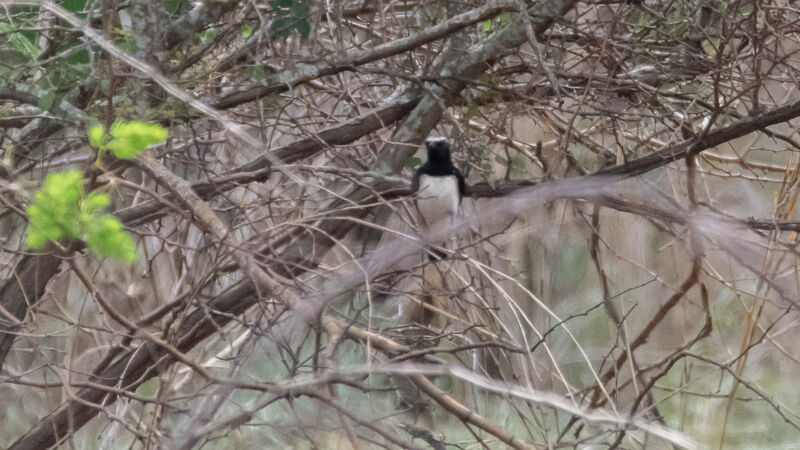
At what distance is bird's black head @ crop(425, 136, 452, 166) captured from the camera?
230cm

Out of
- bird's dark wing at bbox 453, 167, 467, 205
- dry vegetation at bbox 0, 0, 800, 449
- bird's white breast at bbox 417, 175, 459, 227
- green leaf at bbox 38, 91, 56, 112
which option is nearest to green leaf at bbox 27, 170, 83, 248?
dry vegetation at bbox 0, 0, 800, 449

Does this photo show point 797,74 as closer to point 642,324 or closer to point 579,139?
point 579,139

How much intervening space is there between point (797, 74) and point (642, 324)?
2.76 metres

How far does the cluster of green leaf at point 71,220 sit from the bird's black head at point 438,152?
3.78 ft

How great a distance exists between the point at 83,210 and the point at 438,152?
1188mm

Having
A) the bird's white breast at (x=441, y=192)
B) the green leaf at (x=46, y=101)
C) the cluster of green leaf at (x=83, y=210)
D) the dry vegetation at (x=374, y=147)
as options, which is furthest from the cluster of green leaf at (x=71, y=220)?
the bird's white breast at (x=441, y=192)

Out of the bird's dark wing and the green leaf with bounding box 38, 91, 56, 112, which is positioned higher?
the green leaf with bounding box 38, 91, 56, 112

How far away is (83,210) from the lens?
130 cm

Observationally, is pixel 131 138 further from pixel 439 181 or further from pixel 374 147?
pixel 374 147

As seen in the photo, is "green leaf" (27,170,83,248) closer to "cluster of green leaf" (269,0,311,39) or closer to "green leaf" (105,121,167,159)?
"green leaf" (105,121,167,159)

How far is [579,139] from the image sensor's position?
8.35ft

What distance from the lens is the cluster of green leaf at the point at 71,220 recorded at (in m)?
1.25

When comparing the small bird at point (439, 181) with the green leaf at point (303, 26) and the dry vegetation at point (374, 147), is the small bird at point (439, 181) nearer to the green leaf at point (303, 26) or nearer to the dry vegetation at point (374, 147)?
the dry vegetation at point (374, 147)

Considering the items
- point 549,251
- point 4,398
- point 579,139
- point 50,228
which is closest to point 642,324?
point 549,251
